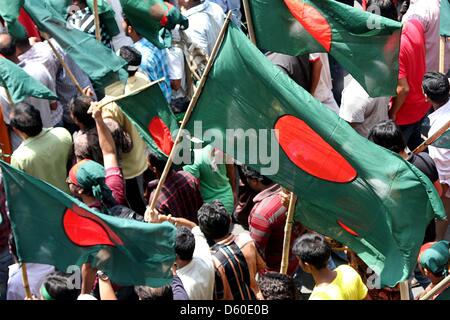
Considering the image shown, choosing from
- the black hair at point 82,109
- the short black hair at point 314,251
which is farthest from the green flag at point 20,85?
the short black hair at point 314,251

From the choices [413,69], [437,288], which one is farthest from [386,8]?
[437,288]

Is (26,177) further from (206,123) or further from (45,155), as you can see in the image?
(45,155)

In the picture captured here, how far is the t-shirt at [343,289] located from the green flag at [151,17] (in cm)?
303

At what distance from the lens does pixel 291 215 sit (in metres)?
7.01

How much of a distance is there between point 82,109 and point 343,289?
2.79 m

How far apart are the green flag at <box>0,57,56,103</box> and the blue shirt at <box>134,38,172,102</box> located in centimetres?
150

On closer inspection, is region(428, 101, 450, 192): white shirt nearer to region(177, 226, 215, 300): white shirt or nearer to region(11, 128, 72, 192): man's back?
region(177, 226, 215, 300): white shirt

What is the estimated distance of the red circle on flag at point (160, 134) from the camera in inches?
302

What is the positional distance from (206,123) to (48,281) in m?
1.37

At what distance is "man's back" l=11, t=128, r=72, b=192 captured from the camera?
27.3 feet

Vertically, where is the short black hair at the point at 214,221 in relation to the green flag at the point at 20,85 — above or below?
below

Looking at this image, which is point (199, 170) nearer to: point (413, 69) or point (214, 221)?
point (214, 221)

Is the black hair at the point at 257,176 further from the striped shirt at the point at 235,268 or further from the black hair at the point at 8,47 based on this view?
the black hair at the point at 8,47
